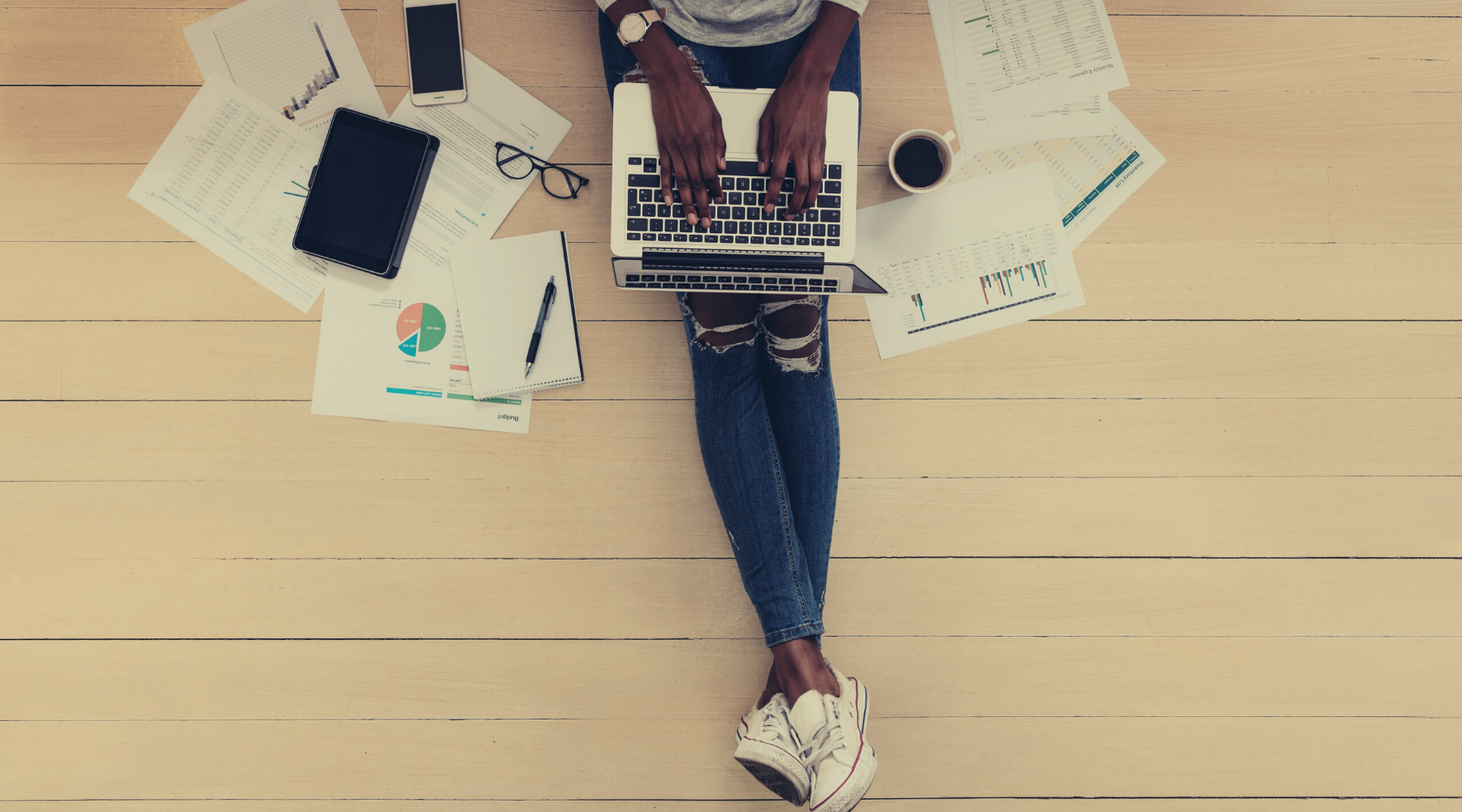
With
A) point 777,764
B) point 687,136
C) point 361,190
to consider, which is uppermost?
point 361,190

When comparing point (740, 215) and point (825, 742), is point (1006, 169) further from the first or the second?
point (825, 742)

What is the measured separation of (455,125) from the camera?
1.34 metres

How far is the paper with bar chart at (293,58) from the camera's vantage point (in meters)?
1.34

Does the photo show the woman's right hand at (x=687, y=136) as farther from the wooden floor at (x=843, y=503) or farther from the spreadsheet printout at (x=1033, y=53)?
the spreadsheet printout at (x=1033, y=53)

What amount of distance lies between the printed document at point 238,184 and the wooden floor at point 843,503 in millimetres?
47

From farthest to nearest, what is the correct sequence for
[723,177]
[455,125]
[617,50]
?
1. [455,125]
2. [617,50]
3. [723,177]

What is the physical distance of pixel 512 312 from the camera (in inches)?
53.0

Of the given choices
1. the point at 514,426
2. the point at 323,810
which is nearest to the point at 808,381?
the point at 514,426

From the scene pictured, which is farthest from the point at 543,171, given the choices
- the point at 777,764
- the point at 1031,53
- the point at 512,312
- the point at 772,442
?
the point at 777,764

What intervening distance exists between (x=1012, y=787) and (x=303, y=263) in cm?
148

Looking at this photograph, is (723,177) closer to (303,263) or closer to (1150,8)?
(303,263)

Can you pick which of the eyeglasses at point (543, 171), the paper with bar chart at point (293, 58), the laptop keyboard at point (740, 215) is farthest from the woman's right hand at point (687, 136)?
the paper with bar chart at point (293, 58)

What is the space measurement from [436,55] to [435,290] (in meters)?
0.39

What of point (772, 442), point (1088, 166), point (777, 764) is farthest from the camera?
point (1088, 166)
